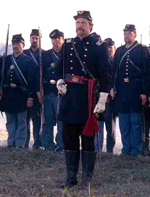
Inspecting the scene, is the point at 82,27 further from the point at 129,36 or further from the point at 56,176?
the point at 129,36

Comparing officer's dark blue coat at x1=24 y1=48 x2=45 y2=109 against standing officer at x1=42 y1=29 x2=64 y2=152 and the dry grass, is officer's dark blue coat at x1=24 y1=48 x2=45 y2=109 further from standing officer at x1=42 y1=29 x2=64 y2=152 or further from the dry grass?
the dry grass

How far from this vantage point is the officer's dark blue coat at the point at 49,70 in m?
9.93

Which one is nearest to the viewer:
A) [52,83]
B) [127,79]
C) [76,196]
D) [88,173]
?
[76,196]

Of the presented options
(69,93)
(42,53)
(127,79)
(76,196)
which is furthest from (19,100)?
(76,196)

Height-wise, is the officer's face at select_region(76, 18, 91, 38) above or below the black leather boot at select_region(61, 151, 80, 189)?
above

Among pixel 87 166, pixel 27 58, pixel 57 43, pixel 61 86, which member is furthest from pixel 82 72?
pixel 27 58

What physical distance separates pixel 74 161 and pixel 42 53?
3.76 metres

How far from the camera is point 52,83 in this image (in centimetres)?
991

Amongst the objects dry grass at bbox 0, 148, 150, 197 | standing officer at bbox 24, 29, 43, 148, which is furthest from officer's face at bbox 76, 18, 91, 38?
standing officer at bbox 24, 29, 43, 148

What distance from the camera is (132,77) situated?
29.9ft

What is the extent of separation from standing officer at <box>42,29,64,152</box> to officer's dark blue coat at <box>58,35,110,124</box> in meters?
3.10

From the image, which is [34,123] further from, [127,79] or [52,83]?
[127,79]

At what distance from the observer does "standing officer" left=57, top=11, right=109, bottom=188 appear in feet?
21.9

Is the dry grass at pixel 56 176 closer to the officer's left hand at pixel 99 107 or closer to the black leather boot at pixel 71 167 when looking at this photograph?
the black leather boot at pixel 71 167
